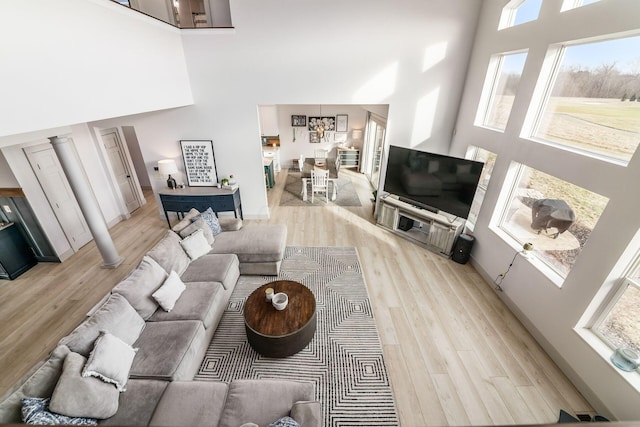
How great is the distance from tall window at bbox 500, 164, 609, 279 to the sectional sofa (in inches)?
121

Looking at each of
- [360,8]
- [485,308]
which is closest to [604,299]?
[485,308]

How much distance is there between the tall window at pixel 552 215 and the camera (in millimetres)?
2541

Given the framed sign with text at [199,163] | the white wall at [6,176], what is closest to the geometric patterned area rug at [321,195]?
the framed sign with text at [199,163]

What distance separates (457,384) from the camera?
2.47 meters

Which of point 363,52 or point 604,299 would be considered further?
point 363,52

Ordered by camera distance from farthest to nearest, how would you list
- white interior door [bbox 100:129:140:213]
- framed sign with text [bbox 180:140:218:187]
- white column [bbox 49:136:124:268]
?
white interior door [bbox 100:129:140:213]
framed sign with text [bbox 180:140:218:187]
white column [bbox 49:136:124:268]

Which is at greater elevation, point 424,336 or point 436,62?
point 436,62

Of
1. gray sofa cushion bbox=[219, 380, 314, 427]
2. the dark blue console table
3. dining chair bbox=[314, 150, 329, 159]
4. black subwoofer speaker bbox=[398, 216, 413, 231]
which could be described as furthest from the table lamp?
dining chair bbox=[314, 150, 329, 159]

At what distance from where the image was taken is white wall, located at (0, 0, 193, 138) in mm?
1944

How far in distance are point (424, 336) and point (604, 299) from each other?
1675mm

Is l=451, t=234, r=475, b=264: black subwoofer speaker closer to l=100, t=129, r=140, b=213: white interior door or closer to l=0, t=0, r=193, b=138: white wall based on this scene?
l=0, t=0, r=193, b=138: white wall

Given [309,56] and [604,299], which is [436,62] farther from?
[604,299]

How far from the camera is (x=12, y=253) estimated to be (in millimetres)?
3811

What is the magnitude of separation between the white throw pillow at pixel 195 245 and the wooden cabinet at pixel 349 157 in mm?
6346
